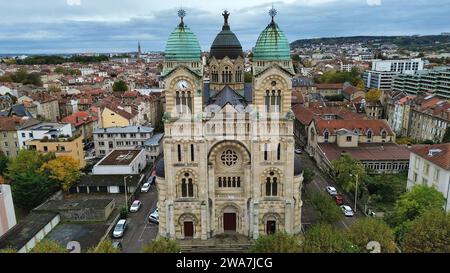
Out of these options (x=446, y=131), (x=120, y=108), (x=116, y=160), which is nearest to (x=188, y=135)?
(x=116, y=160)

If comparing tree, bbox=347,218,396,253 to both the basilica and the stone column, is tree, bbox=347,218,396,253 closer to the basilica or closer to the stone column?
the basilica

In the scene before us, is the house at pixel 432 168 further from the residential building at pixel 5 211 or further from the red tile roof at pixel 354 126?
the residential building at pixel 5 211

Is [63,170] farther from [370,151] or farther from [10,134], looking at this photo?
[370,151]

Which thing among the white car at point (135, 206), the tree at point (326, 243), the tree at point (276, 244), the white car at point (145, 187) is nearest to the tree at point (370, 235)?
the tree at point (326, 243)

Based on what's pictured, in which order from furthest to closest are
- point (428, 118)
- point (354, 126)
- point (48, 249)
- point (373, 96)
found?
1. point (373, 96)
2. point (428, 118)
3. point (354, 126)
4. point (48, 249)

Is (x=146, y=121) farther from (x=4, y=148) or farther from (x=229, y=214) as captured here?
(x=229, y=214)

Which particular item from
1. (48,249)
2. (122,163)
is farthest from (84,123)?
(48,249)
